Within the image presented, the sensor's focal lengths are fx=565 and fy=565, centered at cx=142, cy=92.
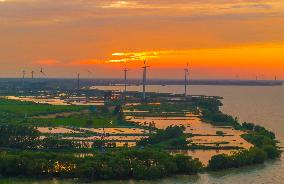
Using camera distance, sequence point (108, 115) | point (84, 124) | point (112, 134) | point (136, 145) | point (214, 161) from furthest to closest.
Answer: point (108, 115) < point (84, 124) < point (112, 134) < point (136, 145) < point (214, 161)

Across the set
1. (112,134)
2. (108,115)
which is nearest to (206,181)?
(112,134)

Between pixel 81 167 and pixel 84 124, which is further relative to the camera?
pixel 84 124

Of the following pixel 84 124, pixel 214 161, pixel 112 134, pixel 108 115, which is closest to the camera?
pixel 214 161

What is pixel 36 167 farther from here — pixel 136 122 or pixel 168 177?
pixel 136 122

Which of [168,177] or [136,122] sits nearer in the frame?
[168,177]

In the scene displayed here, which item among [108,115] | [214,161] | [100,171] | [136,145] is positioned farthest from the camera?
[108,115]

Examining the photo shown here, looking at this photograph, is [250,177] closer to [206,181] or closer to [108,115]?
[206,181]

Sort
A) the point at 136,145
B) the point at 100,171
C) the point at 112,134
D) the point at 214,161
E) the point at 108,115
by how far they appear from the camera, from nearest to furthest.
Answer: the point at 100,171 → the point at 214,161 → the point at 136,145 → the point at 112,134 → the point at 108,115

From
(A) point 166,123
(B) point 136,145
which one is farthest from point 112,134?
(A) point 166,123
